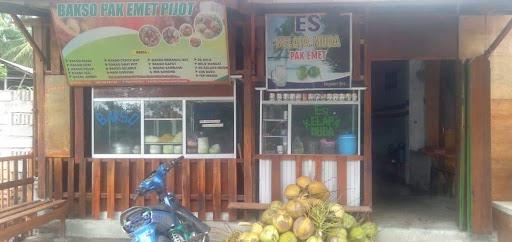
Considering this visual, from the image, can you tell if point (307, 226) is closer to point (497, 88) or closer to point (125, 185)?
point (125, 185)

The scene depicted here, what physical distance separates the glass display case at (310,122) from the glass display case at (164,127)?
22.4 inches

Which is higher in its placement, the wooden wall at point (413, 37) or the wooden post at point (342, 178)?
the wooden wall at point (413, 37)

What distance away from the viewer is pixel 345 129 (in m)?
7.27

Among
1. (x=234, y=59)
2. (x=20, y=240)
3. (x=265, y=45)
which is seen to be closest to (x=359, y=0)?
(x=265, y=45)

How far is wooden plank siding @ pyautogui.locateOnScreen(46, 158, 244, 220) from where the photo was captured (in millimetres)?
7496

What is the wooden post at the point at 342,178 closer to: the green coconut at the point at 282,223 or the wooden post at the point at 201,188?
the green coconut at the point at 282,223

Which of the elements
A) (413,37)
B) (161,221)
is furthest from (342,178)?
(161,221)

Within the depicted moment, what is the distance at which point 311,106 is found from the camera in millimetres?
7285

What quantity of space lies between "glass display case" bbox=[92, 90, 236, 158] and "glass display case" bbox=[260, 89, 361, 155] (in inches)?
22.4

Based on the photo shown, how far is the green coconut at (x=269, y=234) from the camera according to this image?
558cm

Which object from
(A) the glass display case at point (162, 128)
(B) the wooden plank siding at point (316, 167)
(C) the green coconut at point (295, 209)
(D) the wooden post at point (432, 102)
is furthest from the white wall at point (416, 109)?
(C) the green coconut at point (295, 209)

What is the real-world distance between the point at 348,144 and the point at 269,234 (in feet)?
6.92

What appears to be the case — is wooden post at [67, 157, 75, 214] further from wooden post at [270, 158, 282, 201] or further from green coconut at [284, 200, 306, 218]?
green coconut at [284, 200, 306, 218]

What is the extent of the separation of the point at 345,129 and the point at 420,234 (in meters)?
1.66
